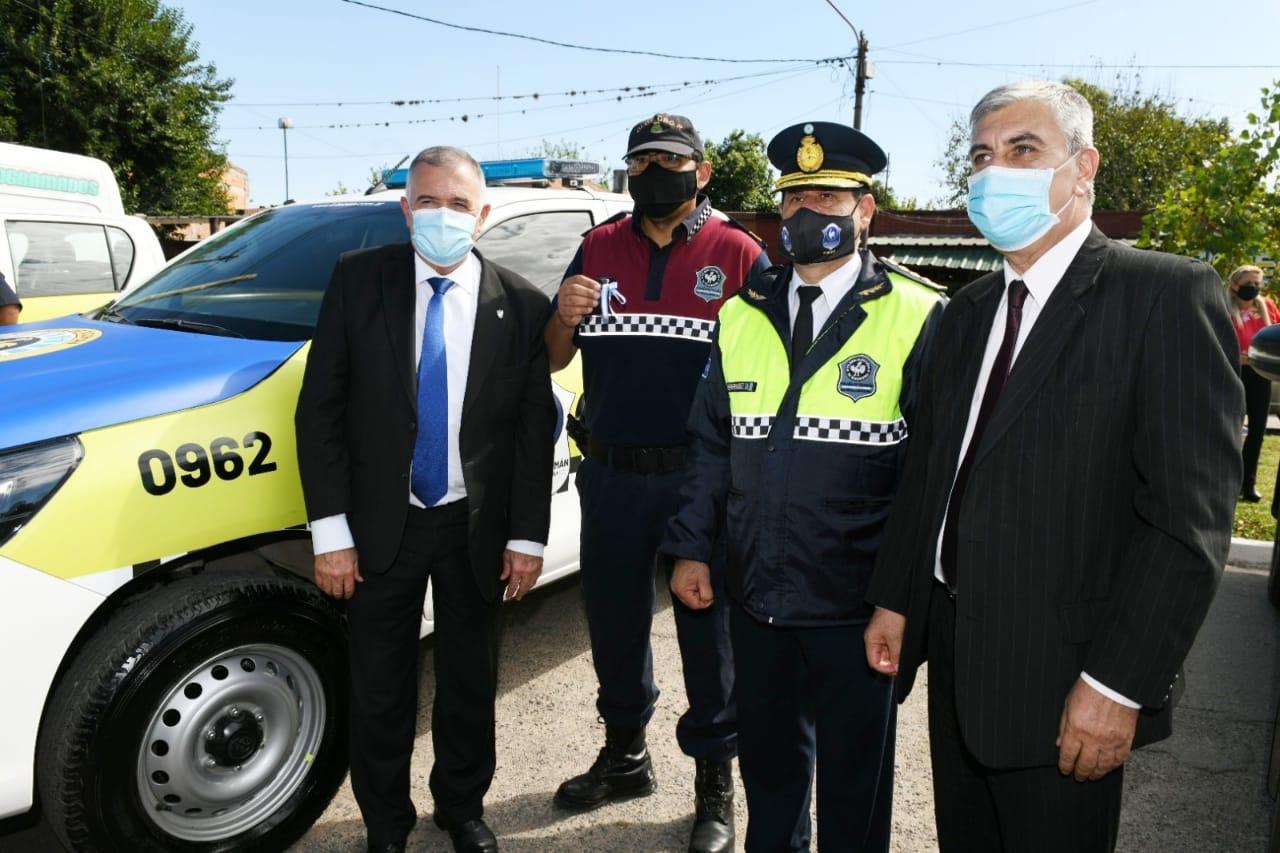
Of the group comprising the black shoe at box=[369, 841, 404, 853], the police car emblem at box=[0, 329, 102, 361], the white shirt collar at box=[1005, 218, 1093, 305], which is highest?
the white shirt collar at box=[1005, 218, 1093, 305]

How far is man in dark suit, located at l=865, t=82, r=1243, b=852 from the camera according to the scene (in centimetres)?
152

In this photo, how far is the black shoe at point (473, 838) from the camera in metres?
2.69

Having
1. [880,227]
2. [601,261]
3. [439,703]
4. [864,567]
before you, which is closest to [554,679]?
[439,703]

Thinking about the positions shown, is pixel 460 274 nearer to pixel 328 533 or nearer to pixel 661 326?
pixel 661 326

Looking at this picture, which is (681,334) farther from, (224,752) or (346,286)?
(224,752)

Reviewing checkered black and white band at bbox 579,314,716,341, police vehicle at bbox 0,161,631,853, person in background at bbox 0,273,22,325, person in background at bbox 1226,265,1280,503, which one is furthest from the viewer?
person in background at bbox 1226,265,1280,503

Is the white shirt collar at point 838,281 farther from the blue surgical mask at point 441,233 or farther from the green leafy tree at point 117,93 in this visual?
the green leafy tree at point 117,93

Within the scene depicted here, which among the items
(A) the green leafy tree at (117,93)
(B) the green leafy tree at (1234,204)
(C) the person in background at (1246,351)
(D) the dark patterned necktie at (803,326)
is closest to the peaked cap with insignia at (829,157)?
(D) the dark patterned necktie at (803,326)

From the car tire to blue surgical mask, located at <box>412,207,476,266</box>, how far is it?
3.21 ft

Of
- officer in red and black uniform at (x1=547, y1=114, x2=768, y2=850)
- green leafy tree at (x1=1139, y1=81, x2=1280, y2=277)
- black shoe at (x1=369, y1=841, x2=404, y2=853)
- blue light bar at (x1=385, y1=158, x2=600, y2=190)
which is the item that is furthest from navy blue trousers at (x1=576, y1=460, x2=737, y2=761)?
green leafy tree at (x1=1139, y1=81, x2=1280, y2=277)

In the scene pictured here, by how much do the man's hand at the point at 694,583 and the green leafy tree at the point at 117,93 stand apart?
2440cm

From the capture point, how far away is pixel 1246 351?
726 centimetres

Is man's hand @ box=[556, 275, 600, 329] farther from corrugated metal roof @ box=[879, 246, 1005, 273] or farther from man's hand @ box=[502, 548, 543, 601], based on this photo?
corrugated metal roof @ box=[879, 246, 1005, 273]

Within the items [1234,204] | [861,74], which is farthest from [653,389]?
[861,74]
